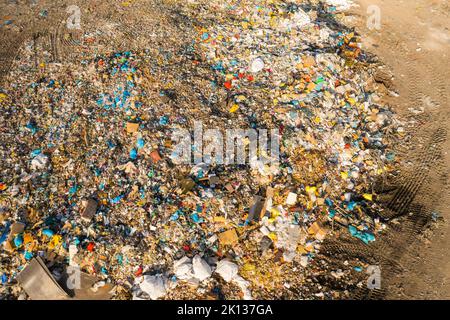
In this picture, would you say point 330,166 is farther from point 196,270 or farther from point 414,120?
point 196,270

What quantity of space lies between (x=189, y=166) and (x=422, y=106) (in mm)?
4824

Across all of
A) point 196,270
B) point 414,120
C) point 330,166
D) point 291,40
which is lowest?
point 196,270

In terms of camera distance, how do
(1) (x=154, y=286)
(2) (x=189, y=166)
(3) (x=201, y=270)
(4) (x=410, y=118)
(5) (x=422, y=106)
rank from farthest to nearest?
(5) (x=422, y=106), (4) (x=410, y=118), (2) (x=189, y=166), (3) (x=201, y=270), (1) (x=154, y=286)

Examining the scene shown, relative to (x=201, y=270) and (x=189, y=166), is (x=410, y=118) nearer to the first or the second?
(x=189, y=166)

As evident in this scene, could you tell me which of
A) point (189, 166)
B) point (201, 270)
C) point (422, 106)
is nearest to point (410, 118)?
point (422, 106)

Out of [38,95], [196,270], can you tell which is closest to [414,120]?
[196,270]

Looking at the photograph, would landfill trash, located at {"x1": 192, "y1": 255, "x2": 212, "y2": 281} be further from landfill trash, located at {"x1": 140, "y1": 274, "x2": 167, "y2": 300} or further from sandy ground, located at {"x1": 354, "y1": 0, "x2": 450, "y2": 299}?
sandy ground, located at {"x1": 354, "y1": 0, "x2": 450, "y2": 299}

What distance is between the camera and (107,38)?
22.5 feet

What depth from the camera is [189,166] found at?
5.27m

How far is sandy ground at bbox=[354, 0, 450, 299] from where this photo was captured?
474 centimetres

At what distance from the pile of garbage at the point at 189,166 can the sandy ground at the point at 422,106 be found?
534mm

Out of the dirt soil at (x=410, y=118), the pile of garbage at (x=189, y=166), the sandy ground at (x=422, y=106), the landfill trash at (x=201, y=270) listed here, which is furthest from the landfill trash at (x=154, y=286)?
the sandy ground at (x=422, y=106)

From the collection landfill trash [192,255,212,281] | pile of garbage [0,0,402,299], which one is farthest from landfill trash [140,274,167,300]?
landfill trash [192,255,212,281]

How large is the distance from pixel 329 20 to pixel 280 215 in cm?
546
